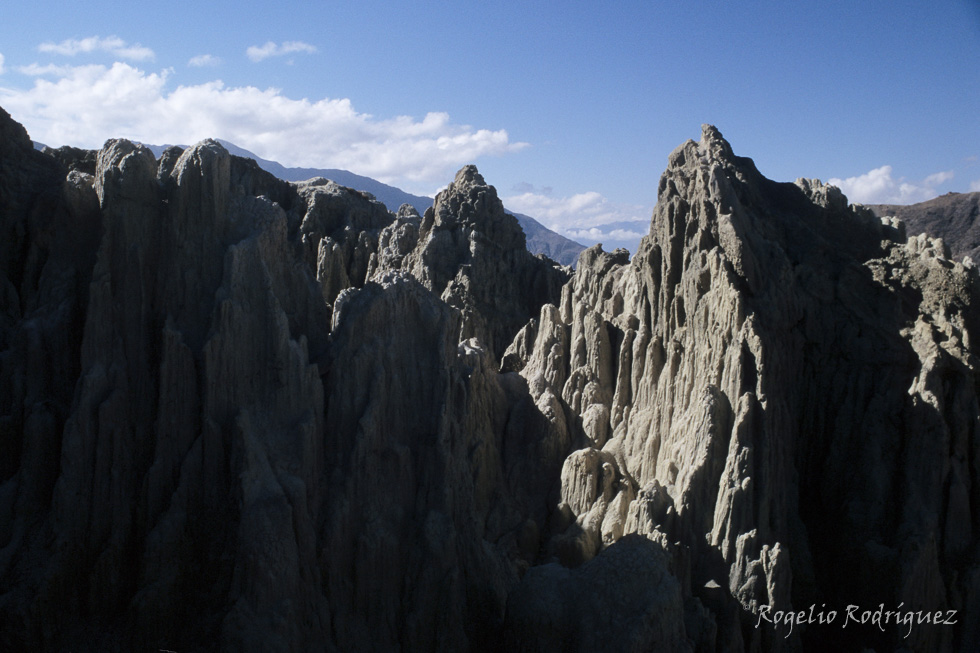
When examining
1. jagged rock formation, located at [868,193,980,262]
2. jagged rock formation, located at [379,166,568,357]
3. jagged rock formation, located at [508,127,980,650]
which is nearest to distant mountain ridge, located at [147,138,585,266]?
jagged rock formation, located at [868,193,980,262]

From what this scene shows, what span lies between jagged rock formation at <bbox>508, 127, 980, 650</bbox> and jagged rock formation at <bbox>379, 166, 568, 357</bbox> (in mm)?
12528

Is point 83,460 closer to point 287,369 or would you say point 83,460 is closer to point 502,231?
point 287,369

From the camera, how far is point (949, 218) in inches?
2373

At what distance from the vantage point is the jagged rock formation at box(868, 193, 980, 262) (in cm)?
5803

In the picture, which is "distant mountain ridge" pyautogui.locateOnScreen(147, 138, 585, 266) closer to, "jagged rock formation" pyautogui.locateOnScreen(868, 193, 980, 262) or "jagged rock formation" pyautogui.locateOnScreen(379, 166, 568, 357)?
"jagged rock formation" pyautogui.locateOnScreen(868, 193, 980, 262)

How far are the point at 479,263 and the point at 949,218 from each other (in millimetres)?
44770

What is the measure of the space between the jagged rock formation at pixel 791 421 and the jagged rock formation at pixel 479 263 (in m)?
12.5

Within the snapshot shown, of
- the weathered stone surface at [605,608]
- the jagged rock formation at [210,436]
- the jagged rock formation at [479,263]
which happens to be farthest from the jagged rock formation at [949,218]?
the jagged rock formation at [210,436]

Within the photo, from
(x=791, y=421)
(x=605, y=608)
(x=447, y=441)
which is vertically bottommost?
(x=605, y=608)

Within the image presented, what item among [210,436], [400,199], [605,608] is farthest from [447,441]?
[400,199]

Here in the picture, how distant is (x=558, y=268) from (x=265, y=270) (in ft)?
88.2

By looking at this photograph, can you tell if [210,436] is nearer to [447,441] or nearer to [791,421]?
[447,441]

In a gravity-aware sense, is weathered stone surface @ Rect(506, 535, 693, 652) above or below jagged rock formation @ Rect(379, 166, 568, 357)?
below

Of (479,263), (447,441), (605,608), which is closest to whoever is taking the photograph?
(605,608)
